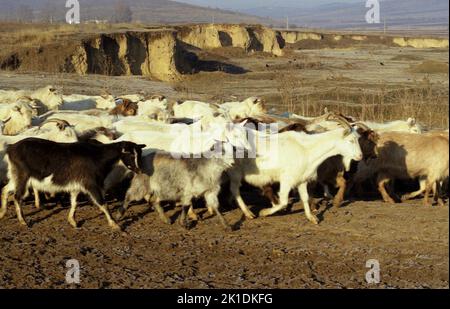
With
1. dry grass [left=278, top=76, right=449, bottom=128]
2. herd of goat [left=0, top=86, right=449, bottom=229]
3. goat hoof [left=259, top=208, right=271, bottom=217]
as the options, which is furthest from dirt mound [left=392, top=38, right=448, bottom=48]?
goat hoof [left=259, top=208, right=271, bottom=217]

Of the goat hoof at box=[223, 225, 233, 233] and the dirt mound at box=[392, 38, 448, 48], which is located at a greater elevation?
the dirt mound at box=[392, 38, 448, 48]

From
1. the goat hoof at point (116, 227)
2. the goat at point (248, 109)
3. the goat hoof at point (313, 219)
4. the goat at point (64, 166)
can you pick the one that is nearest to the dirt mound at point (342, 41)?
the goat at point (248, 109)

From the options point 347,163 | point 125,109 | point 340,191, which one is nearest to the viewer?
point 347,163

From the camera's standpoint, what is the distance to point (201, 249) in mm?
8438

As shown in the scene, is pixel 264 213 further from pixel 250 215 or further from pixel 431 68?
pixel 431 68

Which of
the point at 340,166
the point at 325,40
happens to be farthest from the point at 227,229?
the point at 325,40

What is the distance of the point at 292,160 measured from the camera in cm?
966

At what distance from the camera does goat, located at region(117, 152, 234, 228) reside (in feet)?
30.3

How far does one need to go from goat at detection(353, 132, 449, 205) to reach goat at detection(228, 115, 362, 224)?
1314 millimetres

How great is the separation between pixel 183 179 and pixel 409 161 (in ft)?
12.1

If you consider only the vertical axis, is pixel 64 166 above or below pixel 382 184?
above

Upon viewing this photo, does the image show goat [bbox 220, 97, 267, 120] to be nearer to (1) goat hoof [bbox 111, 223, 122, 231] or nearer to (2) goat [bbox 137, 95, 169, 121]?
(2) goat [bbox 137, 95, 169, 121]

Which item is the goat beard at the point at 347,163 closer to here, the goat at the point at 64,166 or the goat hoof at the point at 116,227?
the goat at the point at 64,166

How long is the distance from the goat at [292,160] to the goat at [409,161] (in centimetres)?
131
